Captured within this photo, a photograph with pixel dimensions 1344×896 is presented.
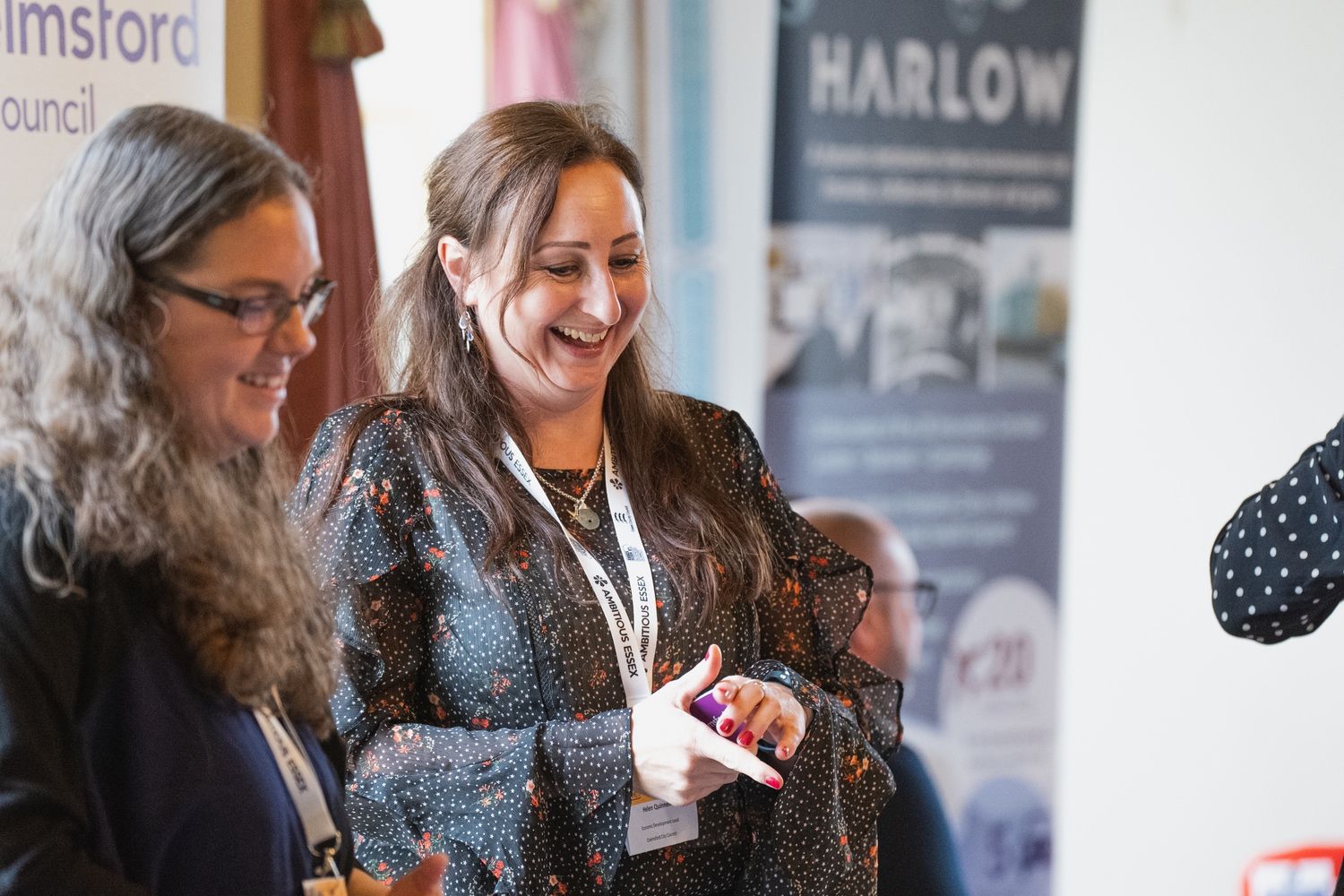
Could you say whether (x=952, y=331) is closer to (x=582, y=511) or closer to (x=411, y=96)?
(x=411, y=96)

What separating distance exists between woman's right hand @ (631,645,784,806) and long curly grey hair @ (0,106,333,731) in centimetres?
57

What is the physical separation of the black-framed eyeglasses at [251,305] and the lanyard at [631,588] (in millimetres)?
700

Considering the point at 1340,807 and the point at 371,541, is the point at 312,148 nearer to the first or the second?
the point at 371,541

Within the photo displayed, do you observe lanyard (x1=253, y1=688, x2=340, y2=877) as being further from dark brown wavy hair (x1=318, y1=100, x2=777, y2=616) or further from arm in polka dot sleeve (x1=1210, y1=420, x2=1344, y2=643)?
arm in polka dot sleeve (x1=1210, y1=420, x2=1344, y2=643)

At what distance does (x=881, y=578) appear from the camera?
11.5 ft

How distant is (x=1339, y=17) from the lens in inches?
168

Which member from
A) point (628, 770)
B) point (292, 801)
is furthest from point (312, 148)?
point (292, 801)

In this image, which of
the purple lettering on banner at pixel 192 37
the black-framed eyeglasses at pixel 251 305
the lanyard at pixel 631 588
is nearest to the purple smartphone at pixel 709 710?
the lanyard at pixel 631 588

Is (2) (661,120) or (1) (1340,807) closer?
(2) (661,120)

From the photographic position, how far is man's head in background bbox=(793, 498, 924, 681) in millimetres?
3445

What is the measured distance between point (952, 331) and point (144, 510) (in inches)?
118

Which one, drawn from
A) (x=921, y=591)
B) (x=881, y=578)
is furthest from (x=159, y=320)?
(x=921, y=591)

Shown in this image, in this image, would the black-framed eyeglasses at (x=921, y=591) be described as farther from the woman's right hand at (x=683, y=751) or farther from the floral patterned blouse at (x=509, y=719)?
the woman's right hand at (x=683, y=751)

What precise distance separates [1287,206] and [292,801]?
401 cm
